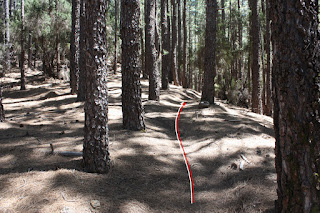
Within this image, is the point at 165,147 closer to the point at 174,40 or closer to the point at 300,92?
the point at 300,92

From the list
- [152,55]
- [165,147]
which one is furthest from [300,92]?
[152,55]

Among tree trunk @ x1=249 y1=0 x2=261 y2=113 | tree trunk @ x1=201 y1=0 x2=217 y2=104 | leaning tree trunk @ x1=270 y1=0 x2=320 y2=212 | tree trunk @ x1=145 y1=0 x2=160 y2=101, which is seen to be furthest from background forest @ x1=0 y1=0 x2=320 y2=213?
tree trunk @ x1=249 y1=0 x2=261 y2=113

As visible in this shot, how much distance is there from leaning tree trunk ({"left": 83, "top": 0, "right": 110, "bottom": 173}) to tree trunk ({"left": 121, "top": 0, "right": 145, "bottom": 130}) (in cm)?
195

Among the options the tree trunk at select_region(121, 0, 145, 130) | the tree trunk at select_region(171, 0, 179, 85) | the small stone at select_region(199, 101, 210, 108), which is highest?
the tree trunk at select_region(171, 0, 179, 85)

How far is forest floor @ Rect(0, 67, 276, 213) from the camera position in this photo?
325cm

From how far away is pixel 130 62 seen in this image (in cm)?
584

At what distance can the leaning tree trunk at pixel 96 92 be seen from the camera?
12.2 ft

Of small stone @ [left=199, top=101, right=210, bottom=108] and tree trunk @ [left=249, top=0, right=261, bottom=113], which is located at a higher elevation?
tree trunk @ [left=249, top=0, right=261, bottom=113]

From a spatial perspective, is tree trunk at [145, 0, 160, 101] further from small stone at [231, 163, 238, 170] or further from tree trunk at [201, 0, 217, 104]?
small stone at [231, 163, 238, 170]

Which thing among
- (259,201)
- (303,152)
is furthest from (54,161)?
(303,152)

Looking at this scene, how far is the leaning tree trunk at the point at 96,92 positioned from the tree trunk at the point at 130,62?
195 centimetres

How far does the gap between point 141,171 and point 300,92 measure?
2.72 meters

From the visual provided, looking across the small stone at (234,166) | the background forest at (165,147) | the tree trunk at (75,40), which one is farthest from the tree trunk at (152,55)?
the small stone at (234,166)

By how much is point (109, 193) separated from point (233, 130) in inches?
166
